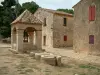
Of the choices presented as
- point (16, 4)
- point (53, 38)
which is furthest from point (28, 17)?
point (16, 4)

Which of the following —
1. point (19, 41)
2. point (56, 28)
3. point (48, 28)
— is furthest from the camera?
point (48, 28)

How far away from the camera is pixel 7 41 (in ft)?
128

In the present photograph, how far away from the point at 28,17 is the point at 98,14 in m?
7.34

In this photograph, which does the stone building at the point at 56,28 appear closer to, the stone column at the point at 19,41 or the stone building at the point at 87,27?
the stone building at the point at 87,27

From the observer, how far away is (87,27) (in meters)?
20.6

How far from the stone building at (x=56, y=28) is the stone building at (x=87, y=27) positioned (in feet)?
26.3

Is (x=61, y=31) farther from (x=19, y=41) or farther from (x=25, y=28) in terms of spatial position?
(x=19, y=41)

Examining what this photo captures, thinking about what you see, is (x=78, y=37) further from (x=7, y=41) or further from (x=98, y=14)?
(x=7, y=41)

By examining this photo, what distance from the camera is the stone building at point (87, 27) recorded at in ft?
64.4

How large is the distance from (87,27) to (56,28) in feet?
33.5

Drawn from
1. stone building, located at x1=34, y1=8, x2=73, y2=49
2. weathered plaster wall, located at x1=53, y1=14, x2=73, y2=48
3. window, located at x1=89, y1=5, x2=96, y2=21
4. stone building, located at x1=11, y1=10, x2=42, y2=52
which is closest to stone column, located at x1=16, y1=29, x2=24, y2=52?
stone building, located at x1=11, y1=10, x2=42, y2=52

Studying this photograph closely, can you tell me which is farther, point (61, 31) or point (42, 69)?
point (61, 31)

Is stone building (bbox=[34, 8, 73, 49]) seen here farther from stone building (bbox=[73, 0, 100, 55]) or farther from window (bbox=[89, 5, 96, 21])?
window (bbox=[89, 5, 96, 21])

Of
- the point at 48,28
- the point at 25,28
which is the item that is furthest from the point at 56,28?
the point at 25,28
